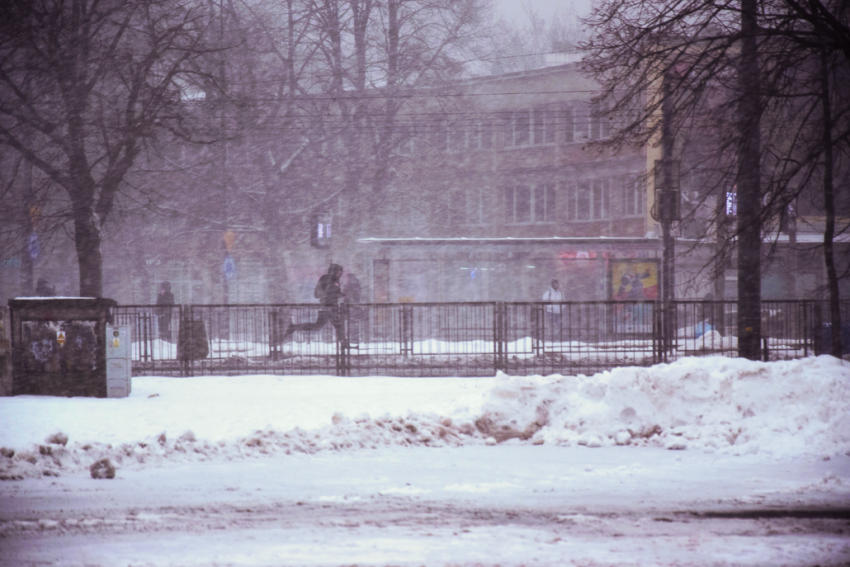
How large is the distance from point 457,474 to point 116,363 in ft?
23.4

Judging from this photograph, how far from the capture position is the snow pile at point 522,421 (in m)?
9.07

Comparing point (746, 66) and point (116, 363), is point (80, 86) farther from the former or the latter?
point (746, 66)

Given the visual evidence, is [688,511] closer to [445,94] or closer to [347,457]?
[347,457]

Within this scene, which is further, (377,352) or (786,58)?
(377,352)

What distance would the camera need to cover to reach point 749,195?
45.5 feet

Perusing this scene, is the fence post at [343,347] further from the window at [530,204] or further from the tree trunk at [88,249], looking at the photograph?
the window at [530,204]

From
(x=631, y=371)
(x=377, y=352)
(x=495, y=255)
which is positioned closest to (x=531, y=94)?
(x=495, y=255)

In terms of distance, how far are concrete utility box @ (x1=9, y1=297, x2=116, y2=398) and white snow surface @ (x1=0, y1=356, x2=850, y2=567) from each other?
0.47 metres

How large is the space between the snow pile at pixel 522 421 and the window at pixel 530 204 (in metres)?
35.6

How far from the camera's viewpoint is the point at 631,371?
36.1 feet

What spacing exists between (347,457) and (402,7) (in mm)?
31549

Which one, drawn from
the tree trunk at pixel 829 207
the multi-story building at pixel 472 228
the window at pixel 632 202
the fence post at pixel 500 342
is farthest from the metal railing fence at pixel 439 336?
the window at pixel 632 202

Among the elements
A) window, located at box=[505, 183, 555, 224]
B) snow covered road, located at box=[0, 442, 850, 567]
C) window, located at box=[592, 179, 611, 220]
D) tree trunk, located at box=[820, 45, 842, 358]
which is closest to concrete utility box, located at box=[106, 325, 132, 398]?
snow covered road, located at box=[0, 442, 850, 567]

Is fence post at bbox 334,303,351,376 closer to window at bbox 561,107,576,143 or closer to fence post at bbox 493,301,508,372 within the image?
fence post at bbox 493,301,508,372
